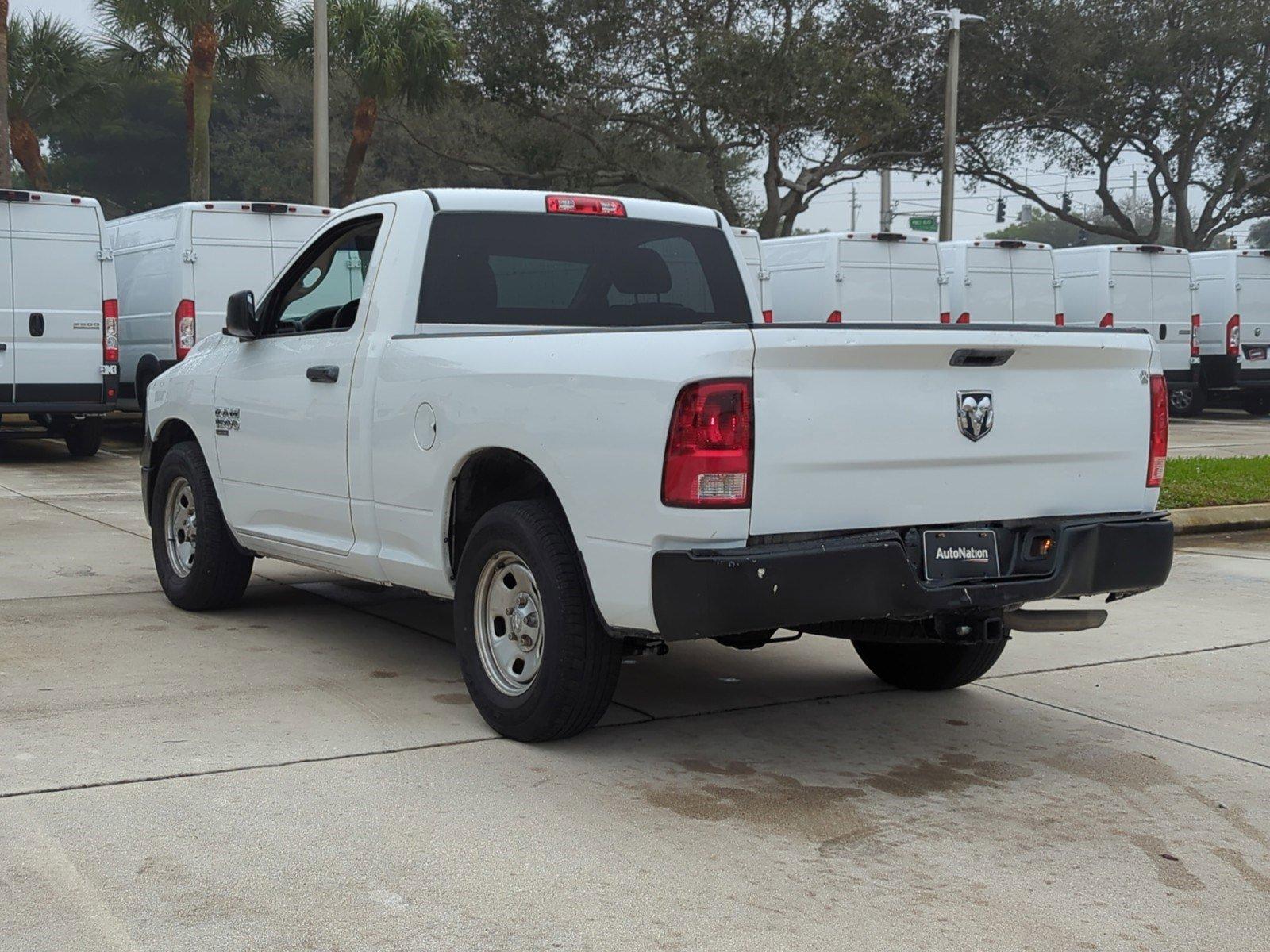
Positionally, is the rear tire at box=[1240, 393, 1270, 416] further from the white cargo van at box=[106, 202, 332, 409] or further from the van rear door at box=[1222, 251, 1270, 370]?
the white cargo van at box=[106, 202, 332, 409]

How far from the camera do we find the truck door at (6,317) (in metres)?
14.8

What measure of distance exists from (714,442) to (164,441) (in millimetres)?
4314

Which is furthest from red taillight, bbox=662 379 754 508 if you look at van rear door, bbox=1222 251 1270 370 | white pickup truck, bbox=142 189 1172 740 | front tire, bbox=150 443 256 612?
van rear door, bbox=1222 251 1270 370

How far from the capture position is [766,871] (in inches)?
162

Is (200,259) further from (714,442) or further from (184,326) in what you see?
(714,442)

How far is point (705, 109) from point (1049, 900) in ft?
94.5

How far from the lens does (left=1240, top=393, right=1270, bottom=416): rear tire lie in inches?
997

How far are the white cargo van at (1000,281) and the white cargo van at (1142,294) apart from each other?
31.5 inches

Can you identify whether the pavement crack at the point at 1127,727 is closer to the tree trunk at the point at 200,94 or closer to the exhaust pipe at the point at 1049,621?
the exhaust pipe at the point at 1049,621

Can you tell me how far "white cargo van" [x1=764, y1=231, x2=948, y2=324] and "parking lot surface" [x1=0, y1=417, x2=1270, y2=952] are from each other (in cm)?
1244

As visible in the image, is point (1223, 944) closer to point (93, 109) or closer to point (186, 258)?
point (186, 258)

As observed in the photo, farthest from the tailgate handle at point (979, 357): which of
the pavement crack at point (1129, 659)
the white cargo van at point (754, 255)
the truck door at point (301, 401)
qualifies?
the white cargo van at point (754, 255)

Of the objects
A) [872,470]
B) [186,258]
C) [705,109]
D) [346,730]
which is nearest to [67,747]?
[346,730]

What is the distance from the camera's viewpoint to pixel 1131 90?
36.4m
